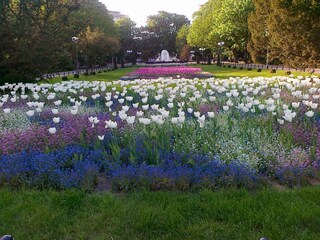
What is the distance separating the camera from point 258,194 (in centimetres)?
→ 434

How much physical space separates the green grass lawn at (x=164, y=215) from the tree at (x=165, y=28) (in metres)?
90.7

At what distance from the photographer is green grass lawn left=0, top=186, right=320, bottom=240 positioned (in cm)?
352

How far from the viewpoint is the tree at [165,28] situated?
310 ft

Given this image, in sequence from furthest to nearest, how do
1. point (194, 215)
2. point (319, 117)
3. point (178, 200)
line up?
point (319, 117), point (178, 200), point (194, 215)

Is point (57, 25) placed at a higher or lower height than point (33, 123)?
higher

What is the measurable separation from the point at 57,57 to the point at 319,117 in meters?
15.2

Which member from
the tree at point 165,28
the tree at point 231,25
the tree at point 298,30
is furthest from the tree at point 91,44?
the tree at point 165,28

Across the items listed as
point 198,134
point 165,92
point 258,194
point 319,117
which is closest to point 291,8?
point 165,92

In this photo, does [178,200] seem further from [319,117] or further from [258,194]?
[319,117]

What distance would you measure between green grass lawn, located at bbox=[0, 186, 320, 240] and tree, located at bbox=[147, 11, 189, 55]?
9069 cm

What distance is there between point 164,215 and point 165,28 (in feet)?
318

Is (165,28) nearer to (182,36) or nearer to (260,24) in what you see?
(182,36)

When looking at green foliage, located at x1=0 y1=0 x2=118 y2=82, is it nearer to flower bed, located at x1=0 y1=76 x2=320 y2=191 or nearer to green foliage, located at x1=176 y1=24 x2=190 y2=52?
flower bed, located at x1=0 y1=76 x2=320 y2=191

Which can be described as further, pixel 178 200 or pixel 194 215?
pixel 178 200
